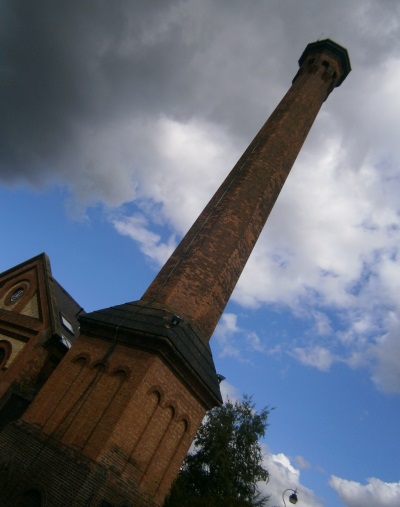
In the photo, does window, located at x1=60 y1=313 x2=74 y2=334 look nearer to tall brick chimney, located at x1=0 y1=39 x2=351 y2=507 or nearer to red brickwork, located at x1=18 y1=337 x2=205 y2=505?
tall brick chimney, located at x1=0 y1=39 x2=351 y2=507

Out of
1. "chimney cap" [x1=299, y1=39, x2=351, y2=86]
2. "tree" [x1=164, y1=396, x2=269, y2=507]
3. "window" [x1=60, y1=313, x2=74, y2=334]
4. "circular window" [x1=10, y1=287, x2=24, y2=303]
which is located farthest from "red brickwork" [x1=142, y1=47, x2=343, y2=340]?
"tree" [x1=164, y1=396, x2=269, y2=507]

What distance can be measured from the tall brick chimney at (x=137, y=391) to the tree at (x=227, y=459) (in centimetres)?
1567

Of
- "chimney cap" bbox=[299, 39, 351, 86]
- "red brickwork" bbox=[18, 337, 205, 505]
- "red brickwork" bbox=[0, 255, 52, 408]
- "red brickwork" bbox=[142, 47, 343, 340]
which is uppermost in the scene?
"chimney cap" bbox=[299, 39, 351, 86]

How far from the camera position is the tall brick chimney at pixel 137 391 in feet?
28.9

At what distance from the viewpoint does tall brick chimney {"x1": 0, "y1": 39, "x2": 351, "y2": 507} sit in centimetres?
882

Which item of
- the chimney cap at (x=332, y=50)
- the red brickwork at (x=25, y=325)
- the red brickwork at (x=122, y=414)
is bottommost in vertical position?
the red brickwork at (x=122, y=414)

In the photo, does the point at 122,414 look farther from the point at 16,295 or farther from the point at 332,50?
the point at 332,50

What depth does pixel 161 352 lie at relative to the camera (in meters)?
9.87

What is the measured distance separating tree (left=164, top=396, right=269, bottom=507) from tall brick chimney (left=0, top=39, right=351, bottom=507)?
1567cm

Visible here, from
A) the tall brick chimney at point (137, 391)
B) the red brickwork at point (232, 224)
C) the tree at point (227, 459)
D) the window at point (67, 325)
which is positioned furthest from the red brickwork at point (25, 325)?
the tree at point (227, 459)

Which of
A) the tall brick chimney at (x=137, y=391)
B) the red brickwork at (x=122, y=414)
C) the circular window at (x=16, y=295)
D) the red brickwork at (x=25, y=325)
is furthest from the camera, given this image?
the circular window at (x=16, y=295)

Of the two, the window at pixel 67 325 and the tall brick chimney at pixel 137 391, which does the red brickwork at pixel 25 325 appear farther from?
the tall brick chimney at pixel 137 391

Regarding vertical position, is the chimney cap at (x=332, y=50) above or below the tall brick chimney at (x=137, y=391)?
above

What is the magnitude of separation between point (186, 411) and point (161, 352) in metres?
2.00
